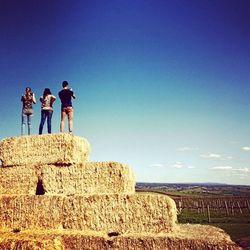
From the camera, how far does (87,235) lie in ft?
23.1

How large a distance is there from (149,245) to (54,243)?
2046mm

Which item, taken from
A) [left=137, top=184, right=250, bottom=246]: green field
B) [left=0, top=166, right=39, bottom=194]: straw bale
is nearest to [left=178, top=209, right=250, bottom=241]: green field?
[left=137, top=184, right=250, bottom=246]: green field

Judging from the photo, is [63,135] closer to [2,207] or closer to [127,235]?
[2,207]

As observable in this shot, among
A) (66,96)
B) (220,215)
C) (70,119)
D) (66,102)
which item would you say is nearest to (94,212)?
(70,119)

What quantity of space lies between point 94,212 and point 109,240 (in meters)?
0.74

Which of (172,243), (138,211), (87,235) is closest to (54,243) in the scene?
(87,235)

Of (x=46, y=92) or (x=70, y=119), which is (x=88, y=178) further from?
(x=46, y=92)

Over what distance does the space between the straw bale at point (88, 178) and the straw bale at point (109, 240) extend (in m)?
1.00

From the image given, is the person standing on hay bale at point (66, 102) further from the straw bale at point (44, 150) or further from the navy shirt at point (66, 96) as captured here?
the straw bale at point (44, 150)

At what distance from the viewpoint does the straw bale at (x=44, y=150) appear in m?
8.00

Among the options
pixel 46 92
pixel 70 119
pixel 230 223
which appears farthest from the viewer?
pixel 230 223

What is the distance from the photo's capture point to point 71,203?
295 inches

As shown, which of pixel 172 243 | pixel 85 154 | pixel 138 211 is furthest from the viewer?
pixel 85 154

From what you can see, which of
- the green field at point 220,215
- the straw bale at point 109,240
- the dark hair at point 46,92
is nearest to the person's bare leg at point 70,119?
the dark hair at point 46,92
